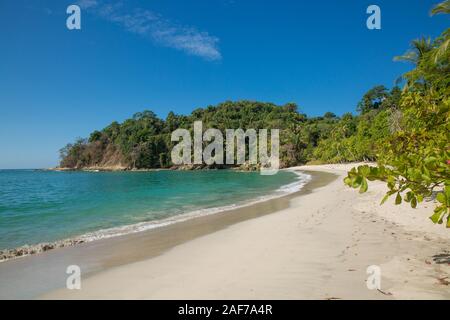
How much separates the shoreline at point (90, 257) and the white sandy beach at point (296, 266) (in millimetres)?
489

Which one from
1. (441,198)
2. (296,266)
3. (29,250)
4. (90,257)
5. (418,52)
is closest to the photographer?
(441,198)

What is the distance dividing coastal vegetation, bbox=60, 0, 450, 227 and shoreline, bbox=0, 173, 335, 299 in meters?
5.44

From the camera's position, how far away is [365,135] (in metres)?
58.0

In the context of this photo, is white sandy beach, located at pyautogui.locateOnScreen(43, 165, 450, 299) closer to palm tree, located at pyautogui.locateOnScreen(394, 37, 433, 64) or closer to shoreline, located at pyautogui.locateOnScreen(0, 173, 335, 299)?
shoreline, located at pyautogui.locateOnScreen(0, 173, 335, 299)

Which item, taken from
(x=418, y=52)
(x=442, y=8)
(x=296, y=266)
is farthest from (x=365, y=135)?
(x=296, y=266)

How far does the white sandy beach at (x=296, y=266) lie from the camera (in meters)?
4.38

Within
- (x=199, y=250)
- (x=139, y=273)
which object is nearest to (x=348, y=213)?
(x=199, y=250)

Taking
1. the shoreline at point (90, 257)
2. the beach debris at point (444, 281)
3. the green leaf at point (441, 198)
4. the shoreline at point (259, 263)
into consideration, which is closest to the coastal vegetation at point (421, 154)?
the green leaf at point (441, 198)

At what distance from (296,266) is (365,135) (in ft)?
193

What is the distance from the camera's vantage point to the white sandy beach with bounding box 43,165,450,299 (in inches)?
172

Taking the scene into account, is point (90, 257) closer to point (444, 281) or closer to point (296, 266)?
point (296, 266)

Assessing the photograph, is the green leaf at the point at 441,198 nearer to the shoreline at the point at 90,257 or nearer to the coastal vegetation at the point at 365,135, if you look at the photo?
the coastal vegetation at the point at 365,135
